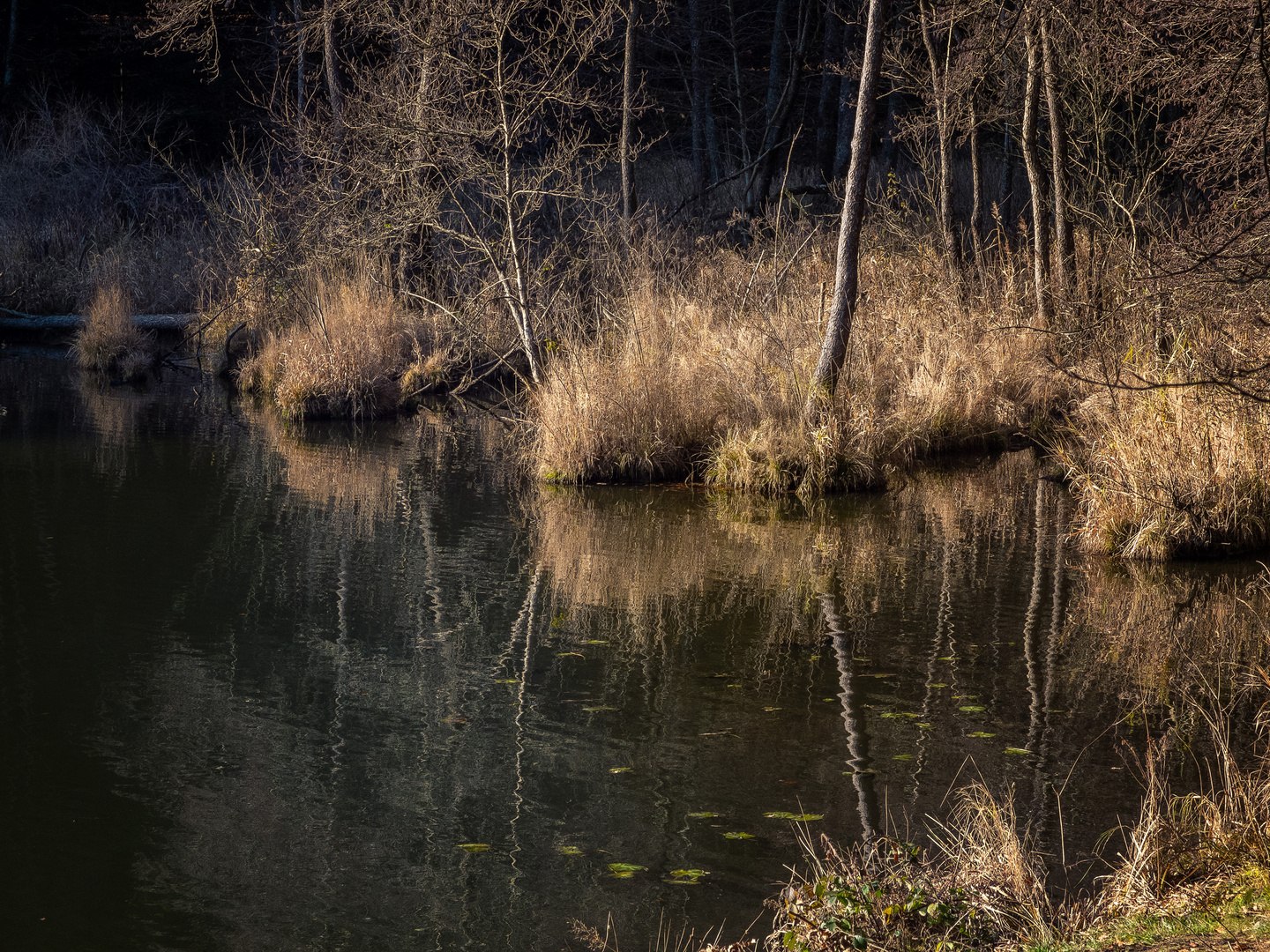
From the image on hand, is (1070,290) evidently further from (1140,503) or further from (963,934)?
(963,934)

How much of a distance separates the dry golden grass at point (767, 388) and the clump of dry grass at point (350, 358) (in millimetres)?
4333

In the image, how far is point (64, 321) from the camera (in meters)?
24.5

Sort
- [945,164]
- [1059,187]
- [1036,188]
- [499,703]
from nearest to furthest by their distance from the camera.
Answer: [499,703]
[1059,187]
[1036,188]
[945,164]

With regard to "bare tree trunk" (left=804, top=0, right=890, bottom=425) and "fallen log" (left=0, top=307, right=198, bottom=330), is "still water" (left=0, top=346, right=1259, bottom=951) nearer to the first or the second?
"bare tree trunk" (left=804, top=0, right=890, bottom=425)

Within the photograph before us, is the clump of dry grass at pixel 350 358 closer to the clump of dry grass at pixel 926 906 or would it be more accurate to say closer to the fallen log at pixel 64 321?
the fallen log at pixel 64 321

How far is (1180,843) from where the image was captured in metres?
4.25

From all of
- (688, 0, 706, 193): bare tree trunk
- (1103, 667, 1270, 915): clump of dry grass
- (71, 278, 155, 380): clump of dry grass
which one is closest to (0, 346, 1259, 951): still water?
(1103, 667, 1270, 915): clump of dry grass

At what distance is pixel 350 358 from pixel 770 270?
5.91 meters

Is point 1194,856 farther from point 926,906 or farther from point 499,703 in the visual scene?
point 499,703

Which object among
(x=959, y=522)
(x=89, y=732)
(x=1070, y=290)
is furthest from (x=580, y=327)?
(x=89, y=732)

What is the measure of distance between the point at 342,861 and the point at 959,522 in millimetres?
7430

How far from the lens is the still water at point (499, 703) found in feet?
14.9

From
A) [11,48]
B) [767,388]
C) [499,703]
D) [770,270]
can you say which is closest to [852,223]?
[767,388]

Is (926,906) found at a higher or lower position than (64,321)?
lower
